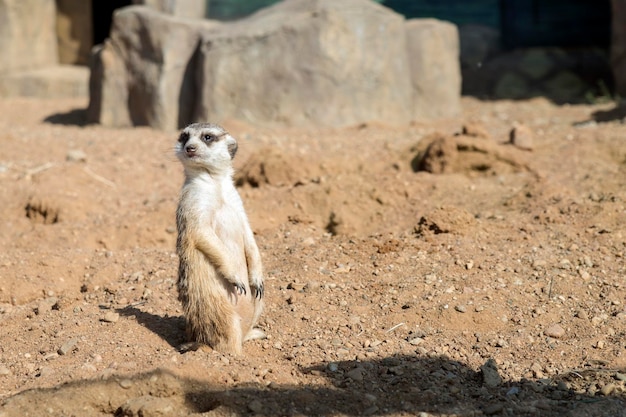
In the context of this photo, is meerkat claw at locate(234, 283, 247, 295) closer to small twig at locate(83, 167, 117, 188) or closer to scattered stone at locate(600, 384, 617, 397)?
scattered stone at locate(600, 384, 617, 397)

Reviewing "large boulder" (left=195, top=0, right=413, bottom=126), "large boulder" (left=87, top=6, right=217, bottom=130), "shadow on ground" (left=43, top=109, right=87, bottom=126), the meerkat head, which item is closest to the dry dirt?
the meerkat head

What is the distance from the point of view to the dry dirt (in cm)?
311

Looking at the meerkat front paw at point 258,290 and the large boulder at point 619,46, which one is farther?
the large boulder at point 619,46

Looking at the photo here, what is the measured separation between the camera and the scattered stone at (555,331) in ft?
12.1

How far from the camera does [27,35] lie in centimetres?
1164

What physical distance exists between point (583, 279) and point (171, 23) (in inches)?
227

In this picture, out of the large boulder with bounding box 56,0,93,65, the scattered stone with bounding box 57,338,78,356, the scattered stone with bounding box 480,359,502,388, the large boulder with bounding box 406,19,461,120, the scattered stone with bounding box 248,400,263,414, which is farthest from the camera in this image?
the large boulder with bounding box 56,0,93,65

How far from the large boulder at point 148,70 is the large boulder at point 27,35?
2.82 metres

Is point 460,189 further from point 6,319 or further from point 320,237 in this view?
point 6,319

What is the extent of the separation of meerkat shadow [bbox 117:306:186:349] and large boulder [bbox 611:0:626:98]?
276 inches

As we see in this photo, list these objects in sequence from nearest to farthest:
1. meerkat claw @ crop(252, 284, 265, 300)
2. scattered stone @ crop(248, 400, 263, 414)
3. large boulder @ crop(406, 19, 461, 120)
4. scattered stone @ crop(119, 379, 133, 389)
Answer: scattered stone @ crop(248, 400, 263, 414), scattered stone @ crop(119, 379, 133, 389), meerkat claw @ crop(252, 284, 265, 300), large boulder @ crop(406, 19, 461, 120)

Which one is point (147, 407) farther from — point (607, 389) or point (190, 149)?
point (607, 389)

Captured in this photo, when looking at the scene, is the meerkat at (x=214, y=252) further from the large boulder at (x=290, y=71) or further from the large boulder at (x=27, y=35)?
the large boulder at (x=27, y=35)

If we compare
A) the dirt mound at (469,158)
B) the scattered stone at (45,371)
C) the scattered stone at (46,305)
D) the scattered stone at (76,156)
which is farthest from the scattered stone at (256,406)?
the scattered stone at (76,156)
